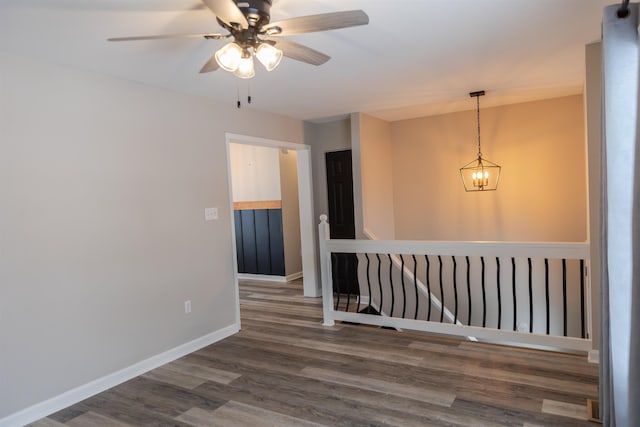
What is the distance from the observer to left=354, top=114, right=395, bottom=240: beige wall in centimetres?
527

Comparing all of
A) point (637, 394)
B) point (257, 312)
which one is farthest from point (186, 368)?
point (637, 394)

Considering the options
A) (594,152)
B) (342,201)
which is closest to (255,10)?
(594,152)

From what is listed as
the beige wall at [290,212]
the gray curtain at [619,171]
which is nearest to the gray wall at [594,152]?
the gray curtain at [619,171]

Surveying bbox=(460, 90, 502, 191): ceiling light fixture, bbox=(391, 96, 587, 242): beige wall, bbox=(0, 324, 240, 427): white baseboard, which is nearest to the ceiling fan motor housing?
bbox=(0, 324, 240, 427): white baseboard

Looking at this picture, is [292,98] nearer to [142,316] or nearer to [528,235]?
[142,316]

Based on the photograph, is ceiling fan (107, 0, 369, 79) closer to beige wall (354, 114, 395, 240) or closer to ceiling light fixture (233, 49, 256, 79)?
ceiling light fixture (233, 49, 256, 79)

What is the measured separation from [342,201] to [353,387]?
3.20m

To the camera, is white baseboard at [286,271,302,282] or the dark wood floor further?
white baseboard at [286,271,302,282]

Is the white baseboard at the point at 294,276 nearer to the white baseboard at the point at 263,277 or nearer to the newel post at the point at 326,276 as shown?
the white baseboard at the point at 263,277

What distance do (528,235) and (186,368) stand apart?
167 inches

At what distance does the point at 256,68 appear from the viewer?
319cm

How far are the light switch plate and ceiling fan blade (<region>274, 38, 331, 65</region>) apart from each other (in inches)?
85.2

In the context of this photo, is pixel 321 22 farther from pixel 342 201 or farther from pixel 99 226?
pixel 342 201

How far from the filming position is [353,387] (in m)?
2.94
